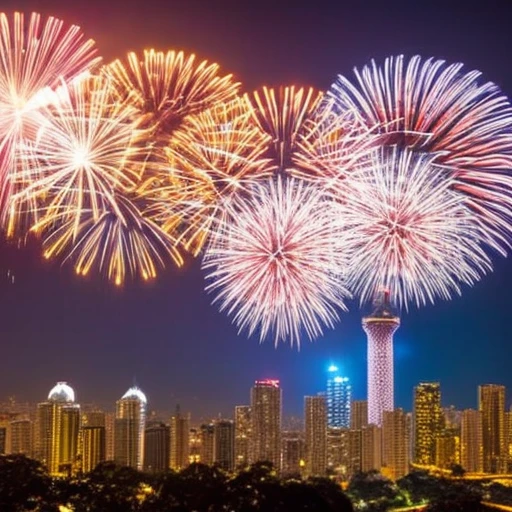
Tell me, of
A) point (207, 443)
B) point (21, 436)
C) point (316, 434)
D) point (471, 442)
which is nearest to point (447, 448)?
point (471, 442)

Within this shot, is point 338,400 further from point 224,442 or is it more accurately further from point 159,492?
point 159,492

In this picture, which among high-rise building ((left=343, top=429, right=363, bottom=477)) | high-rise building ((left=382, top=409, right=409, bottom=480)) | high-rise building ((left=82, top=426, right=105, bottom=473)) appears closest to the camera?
high-rise building ((left=82, top=426, right=105, bottom=473))

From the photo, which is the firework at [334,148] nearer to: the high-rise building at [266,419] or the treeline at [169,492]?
the treeline at [169,492]

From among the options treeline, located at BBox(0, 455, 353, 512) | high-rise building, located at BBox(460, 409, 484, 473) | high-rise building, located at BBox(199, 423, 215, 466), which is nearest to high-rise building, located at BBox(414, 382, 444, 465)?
high-rise building, located at BBox(460, 409, 484, 473)

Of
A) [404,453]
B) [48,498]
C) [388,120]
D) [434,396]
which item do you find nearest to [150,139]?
[388,120]

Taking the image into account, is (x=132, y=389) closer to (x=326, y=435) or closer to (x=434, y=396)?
(x=326, y=435)

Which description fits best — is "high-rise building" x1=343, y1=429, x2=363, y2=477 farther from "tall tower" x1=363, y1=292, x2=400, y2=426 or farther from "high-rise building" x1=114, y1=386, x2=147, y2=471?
"high-rise building" x1=114, y1=386, x2=147, y2=471

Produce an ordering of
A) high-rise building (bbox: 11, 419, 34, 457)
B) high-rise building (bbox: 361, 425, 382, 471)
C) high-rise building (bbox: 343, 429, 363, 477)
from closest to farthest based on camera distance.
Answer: high-rise building (bbox: 11, 419, 34, 457), high-rise building (bbox: 343, 429, 363, 477), high-rise building (bbox: 361, 425, 382, 471)
